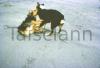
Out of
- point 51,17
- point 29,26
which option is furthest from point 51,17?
point 29,26

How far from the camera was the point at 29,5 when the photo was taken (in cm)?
170

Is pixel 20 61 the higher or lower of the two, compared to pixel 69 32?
lower

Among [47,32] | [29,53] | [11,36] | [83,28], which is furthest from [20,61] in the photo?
[83,28]

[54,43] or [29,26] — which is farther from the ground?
[29,26]

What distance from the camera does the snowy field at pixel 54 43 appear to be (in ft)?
5.14

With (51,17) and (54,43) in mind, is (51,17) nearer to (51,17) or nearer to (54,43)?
(51,17)

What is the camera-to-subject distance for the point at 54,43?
1634mm

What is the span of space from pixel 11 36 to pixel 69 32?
0.54 metres

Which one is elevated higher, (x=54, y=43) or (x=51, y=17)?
(x=51, y=17)

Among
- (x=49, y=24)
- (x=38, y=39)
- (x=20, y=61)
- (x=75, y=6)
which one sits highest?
(x=75, y=6)

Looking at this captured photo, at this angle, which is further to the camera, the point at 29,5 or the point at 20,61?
the point at 29,5

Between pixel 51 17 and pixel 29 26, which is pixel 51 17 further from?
pixel 29 26

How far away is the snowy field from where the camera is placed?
1.57 metres

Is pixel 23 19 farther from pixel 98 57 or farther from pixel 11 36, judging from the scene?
pixel 98 57
